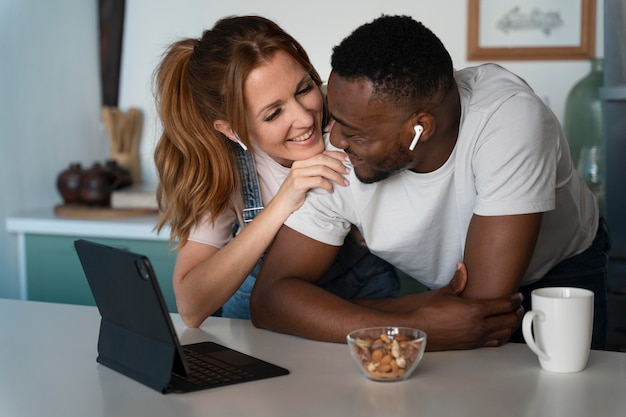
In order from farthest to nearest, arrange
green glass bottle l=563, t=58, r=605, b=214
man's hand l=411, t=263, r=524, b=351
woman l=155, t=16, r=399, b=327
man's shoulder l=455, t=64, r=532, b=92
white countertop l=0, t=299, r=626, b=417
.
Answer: green glass bottle l=563, t=58, r=605, b=214
woman l=155, t=16, r=399, b=327
man's shoulder l=455, t=64, r=532, b=92
man's hand l=411, t=263, r=524, b=351
white countertop l=0, t=299, r=626, b=417

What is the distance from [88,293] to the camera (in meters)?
3.35

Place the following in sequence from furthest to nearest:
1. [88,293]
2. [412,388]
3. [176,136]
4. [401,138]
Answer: [88,293], [176,136], [401,138], [412,388]

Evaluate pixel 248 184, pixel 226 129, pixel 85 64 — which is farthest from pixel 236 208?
pixel 85 64

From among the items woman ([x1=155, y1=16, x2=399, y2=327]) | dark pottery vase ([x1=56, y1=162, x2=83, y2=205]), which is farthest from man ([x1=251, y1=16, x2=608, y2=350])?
dark pottery vase ([x1=56, y1=162, x2=83, y2=205])

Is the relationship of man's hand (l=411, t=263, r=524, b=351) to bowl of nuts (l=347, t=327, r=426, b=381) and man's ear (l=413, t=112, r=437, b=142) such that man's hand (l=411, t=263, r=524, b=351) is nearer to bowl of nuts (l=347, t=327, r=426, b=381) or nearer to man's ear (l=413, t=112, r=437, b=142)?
bowl of nuts (l=347, t=327, r=426, b=381)

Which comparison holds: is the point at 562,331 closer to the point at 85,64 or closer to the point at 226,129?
the point at 226,129

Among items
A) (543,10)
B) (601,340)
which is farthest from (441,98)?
(543,10)

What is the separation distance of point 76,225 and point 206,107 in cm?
153

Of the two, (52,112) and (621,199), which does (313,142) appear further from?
(52,112)

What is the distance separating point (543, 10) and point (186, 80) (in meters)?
1.61

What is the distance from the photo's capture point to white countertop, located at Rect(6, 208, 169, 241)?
10.6 feet

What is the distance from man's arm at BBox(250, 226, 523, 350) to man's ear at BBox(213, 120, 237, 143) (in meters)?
0.30

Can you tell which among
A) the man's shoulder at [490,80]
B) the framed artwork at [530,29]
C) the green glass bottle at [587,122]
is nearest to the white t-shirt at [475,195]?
the man's shoulder at [490,80]

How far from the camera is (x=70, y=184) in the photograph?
348 centimetres
